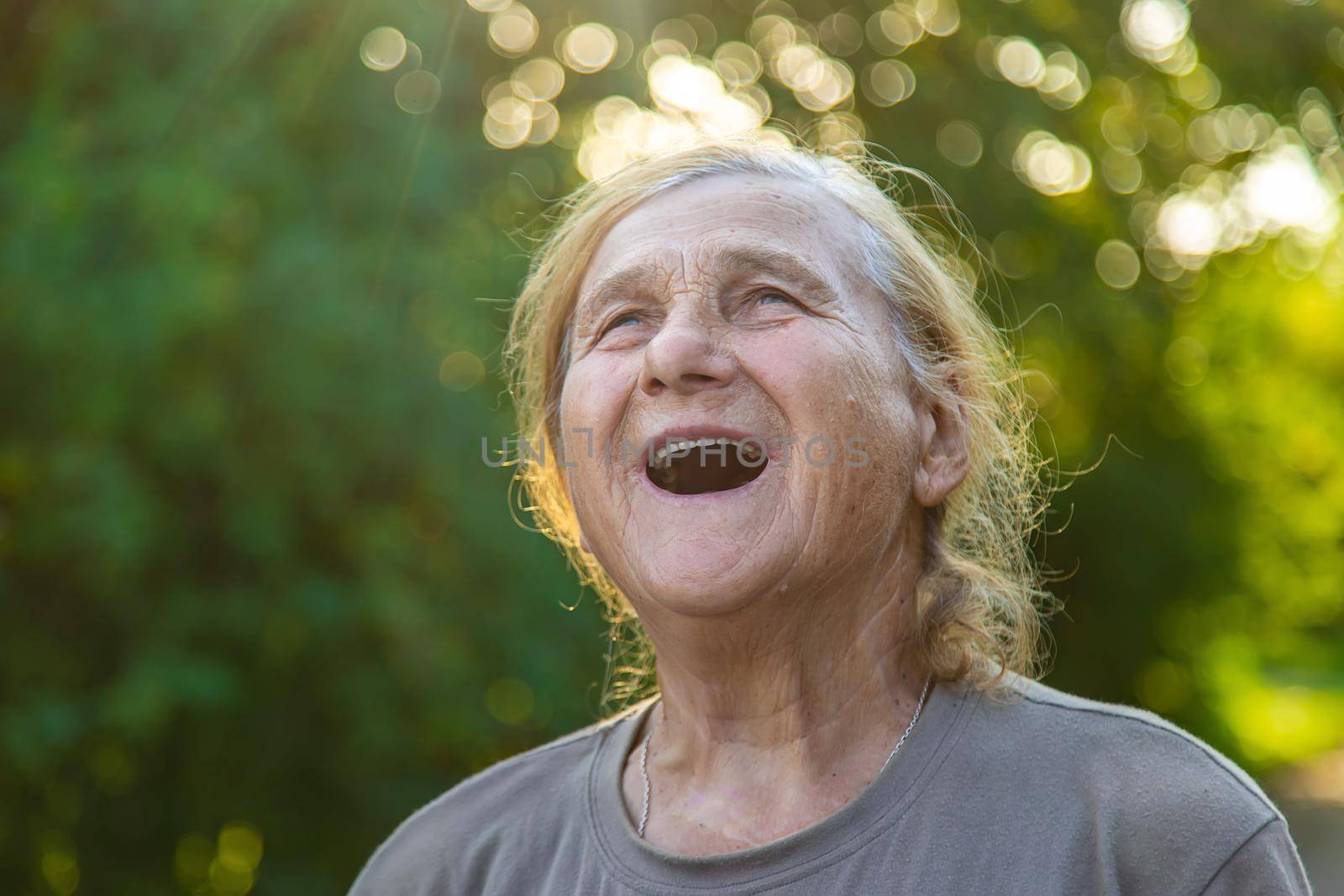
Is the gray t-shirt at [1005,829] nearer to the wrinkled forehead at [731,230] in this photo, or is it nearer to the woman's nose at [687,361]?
the woman's nose at [687,361]

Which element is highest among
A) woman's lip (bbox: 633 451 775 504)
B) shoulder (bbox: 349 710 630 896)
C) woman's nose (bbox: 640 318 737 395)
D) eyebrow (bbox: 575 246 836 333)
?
eyebrow (bbox: 575 246 836 333)

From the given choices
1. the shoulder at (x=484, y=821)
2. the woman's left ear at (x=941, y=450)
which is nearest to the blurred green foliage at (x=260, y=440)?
the woman's left ear at (x=941, y=450)

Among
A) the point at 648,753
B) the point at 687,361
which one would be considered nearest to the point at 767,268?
the point at 687,361

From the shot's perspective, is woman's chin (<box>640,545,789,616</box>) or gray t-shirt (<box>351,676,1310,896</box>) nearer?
gray t-shirt (<box>351,676,1310,896</box>)

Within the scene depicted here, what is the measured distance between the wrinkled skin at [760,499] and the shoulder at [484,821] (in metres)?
0.13

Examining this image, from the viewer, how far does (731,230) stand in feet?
6.11

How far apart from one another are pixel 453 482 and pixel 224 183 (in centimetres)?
129

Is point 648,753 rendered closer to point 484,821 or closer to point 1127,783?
point 484,821

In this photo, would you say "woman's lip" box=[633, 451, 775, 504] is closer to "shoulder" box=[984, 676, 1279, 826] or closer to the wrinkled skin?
the wrinkled skin

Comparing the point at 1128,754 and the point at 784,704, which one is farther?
the point at 784,704

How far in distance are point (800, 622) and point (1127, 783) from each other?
50cm

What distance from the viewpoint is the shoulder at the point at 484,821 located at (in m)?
1.96

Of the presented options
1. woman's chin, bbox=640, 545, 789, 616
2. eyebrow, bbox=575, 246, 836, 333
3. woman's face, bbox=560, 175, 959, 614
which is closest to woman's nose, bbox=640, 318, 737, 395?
woman's face, bbox=560, 175, 959, 614

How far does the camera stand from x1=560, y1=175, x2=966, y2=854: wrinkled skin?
68.3 inches
